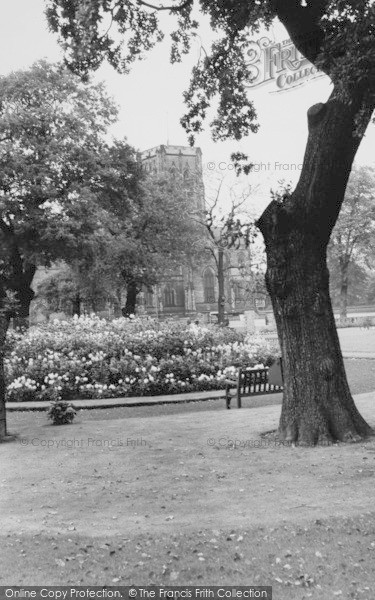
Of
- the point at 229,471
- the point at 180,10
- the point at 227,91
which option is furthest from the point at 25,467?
the point at 180,10

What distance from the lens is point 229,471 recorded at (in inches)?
333

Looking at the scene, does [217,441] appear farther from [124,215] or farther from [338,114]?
[124,215]

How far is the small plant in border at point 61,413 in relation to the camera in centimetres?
1292

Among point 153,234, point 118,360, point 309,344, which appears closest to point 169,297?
point 153,234

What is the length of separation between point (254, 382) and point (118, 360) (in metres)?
4.53

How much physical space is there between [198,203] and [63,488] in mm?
45365

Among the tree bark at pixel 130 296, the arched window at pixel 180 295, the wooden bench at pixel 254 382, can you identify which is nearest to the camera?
the wooden bench at pixel 254 382

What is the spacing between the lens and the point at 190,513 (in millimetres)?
6828

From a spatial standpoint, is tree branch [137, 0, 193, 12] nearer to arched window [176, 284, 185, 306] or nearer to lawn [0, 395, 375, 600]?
lawn [0, 395, 375, 600]

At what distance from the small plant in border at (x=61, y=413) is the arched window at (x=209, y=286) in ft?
265

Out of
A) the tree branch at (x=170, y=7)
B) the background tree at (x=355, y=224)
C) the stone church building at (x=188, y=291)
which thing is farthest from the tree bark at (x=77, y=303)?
the tree branch at (x=170, y=7)

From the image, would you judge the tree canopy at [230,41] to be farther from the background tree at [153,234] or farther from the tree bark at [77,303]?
the tree bark at [77,303]

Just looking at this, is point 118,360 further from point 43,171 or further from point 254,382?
point 43,171

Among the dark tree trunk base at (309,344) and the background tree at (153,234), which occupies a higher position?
the background tree at (153,234)
